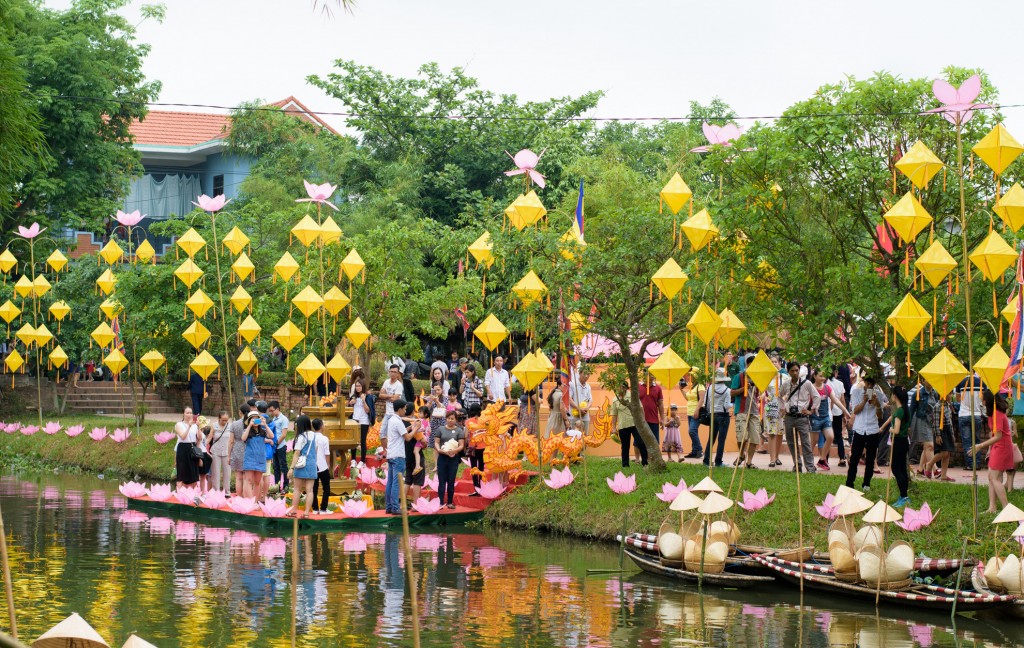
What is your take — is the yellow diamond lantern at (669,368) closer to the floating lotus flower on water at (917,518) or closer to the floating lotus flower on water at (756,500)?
the floating lotus flower on water at (756,500)

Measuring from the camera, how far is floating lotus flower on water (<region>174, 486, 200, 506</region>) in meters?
19.6

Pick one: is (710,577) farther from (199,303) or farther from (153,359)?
(153,359)

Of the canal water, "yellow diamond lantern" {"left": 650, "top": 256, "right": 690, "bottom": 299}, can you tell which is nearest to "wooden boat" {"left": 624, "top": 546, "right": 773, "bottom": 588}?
the canal water

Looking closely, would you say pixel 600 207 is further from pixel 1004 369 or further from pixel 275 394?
pixel 1004 369

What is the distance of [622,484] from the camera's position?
17906mm

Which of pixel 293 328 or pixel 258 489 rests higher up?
pixel 293 328

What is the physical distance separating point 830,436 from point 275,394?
17764 millimetres

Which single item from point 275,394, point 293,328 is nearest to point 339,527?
point 293,328

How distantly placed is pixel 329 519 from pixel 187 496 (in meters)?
2.95

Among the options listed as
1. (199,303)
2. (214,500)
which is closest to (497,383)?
(199,303)

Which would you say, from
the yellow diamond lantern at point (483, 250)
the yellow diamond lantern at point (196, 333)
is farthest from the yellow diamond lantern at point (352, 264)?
the yellow diamond lantern at point (196, 333)

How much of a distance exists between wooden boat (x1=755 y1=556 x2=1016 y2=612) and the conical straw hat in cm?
920

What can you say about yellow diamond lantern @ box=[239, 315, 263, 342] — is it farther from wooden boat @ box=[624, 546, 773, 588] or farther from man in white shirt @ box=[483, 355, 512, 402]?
wooden boat @ box=[624, 546, 773, 588]

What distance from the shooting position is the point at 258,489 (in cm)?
1936
